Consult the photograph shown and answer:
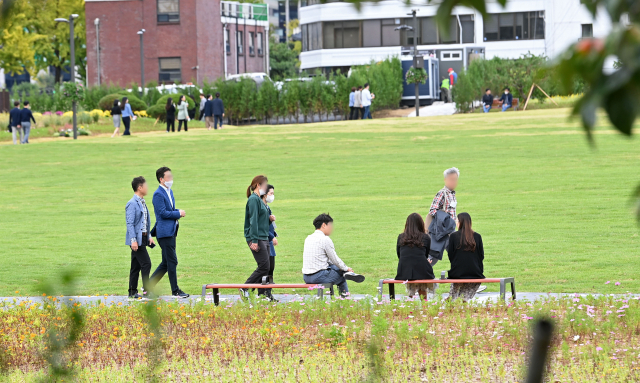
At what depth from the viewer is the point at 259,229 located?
11.5 m

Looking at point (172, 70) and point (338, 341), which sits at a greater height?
point (172, 70)

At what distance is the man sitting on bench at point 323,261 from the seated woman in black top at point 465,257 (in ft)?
3.69

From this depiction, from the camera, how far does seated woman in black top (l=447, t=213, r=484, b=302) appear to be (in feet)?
34.8

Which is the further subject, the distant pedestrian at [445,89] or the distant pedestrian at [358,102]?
the distant pedestrian at [445,89]

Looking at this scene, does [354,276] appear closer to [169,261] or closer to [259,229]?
[259,229]

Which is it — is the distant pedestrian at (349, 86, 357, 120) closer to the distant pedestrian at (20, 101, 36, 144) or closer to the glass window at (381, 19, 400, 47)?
the distant pedestrian at (20, 101, 36, 144)

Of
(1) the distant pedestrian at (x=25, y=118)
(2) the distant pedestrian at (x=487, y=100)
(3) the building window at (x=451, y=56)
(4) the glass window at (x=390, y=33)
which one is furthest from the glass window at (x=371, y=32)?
(1) the distant pedestrian at (x=25, y=118)

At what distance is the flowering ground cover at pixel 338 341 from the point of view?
772cm

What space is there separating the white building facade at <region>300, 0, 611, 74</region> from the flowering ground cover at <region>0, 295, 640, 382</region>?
6657cm

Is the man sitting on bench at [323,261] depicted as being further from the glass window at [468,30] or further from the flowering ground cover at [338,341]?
the glass window at [468,30]

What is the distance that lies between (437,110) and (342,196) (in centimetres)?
3357

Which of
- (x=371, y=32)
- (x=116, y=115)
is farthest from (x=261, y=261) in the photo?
(x=371, y=32)

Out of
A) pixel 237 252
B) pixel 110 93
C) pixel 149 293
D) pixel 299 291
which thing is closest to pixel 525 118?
pixel 110 93

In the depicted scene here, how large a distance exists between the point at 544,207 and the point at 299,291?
8.83m
